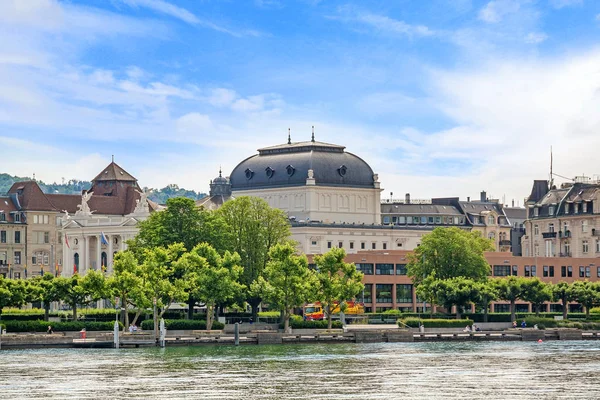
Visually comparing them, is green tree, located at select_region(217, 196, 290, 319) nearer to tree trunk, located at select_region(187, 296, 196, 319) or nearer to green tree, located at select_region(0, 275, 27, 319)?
tree trunk, located at select_region(187, 296, 196, 319)

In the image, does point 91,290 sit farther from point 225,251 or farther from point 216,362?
point 216,362

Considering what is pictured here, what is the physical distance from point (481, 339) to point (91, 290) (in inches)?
1795

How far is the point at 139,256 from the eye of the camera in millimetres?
185000

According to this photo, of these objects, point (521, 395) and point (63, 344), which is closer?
point (521, 395)

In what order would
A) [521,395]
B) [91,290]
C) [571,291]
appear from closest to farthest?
[521,395] → [91,290] → [571,291]

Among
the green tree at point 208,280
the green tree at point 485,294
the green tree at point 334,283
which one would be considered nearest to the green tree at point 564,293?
the green tree at point 485,294

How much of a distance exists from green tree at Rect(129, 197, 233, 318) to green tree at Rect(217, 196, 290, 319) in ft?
8.99

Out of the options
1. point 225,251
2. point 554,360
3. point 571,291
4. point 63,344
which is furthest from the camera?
point 571,291

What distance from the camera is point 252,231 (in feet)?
634

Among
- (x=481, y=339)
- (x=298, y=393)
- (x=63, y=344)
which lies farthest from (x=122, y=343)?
(x=298, y=393)

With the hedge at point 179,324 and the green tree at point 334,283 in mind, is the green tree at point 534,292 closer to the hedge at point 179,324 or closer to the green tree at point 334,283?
the green tree at point 334,283

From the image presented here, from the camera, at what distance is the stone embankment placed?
15312 cm

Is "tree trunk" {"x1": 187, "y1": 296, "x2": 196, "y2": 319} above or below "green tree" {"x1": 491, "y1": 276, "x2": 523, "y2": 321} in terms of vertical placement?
below

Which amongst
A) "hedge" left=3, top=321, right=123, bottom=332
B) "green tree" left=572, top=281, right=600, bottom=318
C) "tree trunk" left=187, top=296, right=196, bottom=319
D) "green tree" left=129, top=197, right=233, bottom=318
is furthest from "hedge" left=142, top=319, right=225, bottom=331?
"green tree" left=572, top=281, right=600, bottom=318
